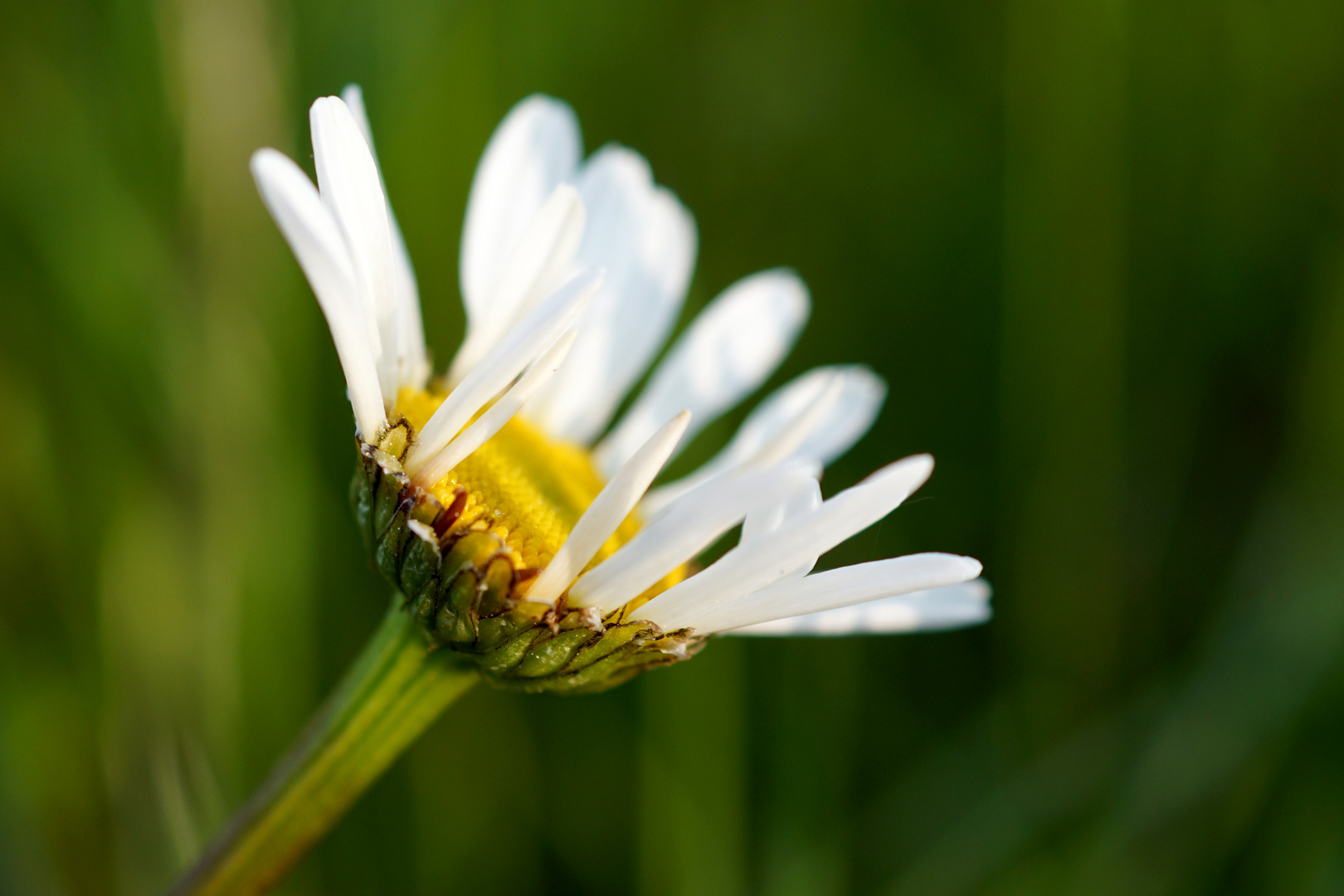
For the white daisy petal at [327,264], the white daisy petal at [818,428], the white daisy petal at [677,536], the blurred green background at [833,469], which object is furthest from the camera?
the blurred green background at [833,469]

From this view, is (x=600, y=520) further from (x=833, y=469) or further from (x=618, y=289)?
(x=833, y=469)

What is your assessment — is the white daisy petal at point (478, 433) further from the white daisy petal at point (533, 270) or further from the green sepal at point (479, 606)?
the white daisy petal at point (533, 270)

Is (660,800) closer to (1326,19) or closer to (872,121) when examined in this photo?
(872,121)

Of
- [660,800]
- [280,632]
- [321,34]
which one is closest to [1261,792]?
[660,800]

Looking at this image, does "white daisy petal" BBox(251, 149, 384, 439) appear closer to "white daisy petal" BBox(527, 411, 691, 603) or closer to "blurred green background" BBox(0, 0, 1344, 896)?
"white daisy petal" BBox(527, 411, 691, 603)

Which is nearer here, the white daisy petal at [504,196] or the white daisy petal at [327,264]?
the white daisy petal at [327,264]

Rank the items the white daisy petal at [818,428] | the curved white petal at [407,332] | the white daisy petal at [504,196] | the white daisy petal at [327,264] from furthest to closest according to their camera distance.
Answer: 1. the white daisy petal at [818,428]
2. the white daisy petal at [504,196]
3. the curved white petal at [407,332]
4. the white daisy petal at [327,264]

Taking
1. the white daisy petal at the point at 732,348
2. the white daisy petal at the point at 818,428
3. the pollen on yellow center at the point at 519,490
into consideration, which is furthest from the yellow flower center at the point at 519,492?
the white daisy petal at the point at 732,348
